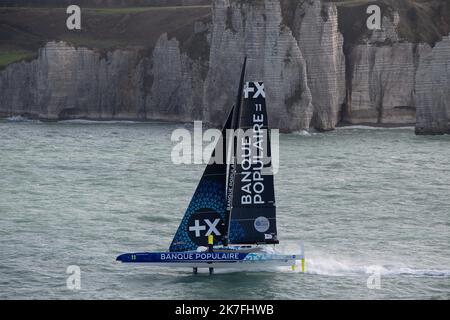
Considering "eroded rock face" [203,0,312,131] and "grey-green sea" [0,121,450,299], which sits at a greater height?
"eroded rock face" [203,0,312,131]

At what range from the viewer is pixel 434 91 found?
97.4 metres

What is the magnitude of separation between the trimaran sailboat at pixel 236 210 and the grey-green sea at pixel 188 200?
842 millimetres

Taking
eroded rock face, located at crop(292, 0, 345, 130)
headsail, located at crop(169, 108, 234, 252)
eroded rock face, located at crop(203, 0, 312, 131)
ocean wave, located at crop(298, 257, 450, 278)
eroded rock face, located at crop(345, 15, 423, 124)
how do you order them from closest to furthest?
headsail, located at crop(169, 108, 234, 252) < ocean wave, located at crop(298, 257, 450, 278) < eroded rock face, located at crop(203, 0, 312, 131) < eroded rock face, located at crop(292, 0, 345, 130) < eroded rock face, located at crop(345, 15, 423, 124)

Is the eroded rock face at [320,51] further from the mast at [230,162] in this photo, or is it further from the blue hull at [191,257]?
the blue hull at [191,257]

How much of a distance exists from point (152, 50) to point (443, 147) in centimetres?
4573

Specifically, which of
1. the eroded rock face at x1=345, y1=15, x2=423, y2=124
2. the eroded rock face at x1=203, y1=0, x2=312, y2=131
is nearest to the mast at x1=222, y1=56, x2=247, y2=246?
the eroded rock face at x1=203, y1=0, x2=312, y2=131

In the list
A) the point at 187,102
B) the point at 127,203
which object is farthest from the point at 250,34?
the point at 127,203

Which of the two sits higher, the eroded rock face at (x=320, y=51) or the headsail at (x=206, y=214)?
the eroded rock face at (x=320, y=51)

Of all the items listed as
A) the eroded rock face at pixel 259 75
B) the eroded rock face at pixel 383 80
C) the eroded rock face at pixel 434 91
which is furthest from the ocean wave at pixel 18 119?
the eroded rock face at pixel 434 91

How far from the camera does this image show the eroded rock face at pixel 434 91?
96.7 metres

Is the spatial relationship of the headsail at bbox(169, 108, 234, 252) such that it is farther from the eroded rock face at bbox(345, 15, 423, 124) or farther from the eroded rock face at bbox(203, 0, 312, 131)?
the eroded rock face at bbox(345, 15, 423, 124)

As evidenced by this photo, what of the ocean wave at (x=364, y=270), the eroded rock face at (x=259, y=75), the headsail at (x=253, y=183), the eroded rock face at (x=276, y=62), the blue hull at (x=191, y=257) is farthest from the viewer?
the eroded rock face at (x=259, y=75)

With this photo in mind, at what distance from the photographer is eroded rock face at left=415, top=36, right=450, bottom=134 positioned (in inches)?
3807

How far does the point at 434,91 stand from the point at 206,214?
56.1m
